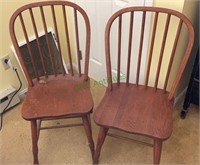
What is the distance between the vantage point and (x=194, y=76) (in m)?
1.68

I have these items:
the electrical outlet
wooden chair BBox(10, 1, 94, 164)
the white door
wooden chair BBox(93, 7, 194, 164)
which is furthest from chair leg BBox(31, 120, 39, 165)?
the white door

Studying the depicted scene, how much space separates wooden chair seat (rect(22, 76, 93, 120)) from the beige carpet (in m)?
0.41

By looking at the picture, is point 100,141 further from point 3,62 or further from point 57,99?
point 3,62

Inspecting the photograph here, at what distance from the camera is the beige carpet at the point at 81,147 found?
167 cm

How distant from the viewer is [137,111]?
1.42 meters

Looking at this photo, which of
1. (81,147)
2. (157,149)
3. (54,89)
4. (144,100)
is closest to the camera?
(157,149)

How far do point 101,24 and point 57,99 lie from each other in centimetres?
65

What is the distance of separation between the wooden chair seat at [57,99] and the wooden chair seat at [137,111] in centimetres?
11

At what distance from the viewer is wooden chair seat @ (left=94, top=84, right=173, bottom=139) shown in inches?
51.8

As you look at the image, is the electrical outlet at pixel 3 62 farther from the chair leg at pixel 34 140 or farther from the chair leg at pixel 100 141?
the chair leg at pixel 100 141

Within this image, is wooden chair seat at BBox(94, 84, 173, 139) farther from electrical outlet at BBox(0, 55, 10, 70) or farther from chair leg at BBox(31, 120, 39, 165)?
electrical outlet at BBox(0, 55, 10, 70)

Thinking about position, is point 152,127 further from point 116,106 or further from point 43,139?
point 43,139

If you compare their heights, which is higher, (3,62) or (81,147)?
(3,62)

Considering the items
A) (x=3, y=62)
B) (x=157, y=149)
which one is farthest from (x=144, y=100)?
(x=3, y=62)
